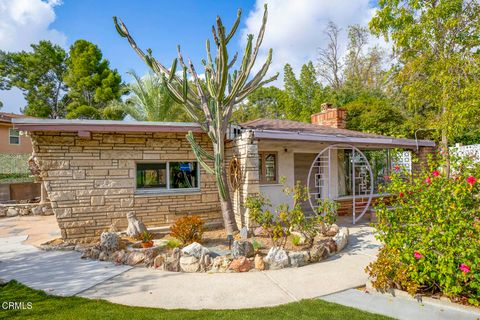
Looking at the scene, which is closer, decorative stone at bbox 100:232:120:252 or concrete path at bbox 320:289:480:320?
concrete path at bbox 320:289:480:320

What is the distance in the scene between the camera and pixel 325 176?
10.7 metres

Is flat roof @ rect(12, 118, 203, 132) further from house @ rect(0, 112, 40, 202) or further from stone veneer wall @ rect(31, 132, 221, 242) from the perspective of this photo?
house @ rect(0, 112, 40, 202)

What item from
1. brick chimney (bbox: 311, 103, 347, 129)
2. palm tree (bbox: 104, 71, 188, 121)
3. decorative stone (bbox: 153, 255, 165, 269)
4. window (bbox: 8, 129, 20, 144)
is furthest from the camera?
window (bbox: 8, 129, 20, 144)

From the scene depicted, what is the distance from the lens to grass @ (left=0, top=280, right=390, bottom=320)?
3.57 m

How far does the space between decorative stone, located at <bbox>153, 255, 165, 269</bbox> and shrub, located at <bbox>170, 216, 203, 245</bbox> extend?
111 centimetres

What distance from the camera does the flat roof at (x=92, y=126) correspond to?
6.67 m

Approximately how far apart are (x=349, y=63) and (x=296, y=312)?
29.2m

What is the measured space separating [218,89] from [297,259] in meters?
4.61

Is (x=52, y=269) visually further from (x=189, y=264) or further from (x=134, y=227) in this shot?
(x=189, y=264)

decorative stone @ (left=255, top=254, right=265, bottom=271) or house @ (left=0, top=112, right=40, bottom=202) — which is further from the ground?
house @ (left=0, top=112, right=40, bottom=202)

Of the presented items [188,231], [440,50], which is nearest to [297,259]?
[188,231]

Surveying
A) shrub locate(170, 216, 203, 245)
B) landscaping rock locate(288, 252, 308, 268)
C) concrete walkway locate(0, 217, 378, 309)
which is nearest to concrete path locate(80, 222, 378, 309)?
concrete walkway locate(0, 217, 378, 309)

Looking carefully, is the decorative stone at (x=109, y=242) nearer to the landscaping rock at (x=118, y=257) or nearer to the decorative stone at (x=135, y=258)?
the landscaping rock at (x=118, y=257)

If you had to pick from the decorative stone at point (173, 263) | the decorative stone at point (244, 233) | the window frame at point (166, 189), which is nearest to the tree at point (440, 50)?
the decorative stone at point (244, 233)
